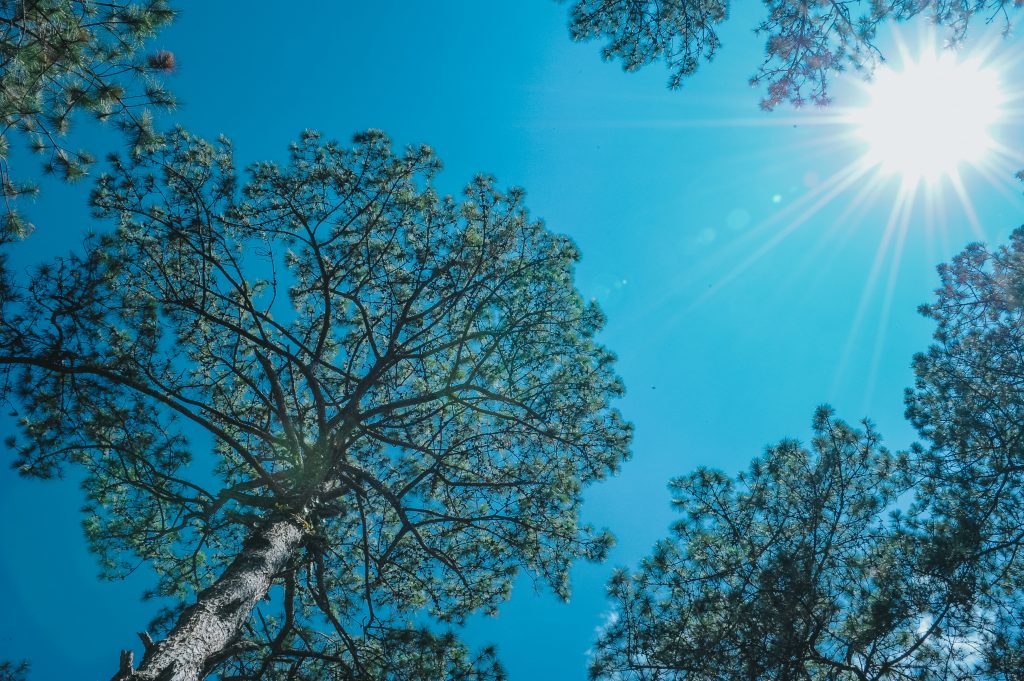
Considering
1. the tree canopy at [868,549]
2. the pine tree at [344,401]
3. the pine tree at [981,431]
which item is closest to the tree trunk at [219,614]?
the pine tree at [344,401]

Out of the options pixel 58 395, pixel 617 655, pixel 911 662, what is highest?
pixel 58 395

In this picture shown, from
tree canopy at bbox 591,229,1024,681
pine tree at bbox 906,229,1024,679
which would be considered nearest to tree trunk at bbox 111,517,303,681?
tree canopy at bbox 591,229,1024,681

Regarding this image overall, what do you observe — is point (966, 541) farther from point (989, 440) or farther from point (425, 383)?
point (425, 383)

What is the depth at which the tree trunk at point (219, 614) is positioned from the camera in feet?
12.2

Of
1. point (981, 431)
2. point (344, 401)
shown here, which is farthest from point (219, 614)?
point (981, 431)

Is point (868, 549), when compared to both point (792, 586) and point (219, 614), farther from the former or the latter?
point (219, 614)

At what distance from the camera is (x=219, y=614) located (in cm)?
433

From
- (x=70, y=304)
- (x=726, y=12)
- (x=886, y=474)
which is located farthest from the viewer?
(x=886, y=474)

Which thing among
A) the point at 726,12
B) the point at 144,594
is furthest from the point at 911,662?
the point at 144,594

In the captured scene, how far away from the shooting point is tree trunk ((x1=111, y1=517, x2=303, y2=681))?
12.2 ft

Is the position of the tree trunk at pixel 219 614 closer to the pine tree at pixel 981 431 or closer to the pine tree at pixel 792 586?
the pine tree at pixel 792 586

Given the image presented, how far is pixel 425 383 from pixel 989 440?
7.05 metres

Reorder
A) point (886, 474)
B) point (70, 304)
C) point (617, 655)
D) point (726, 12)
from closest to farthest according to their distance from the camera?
point (70, 304)
point (726, 12)
point (617, 655)
point (886, 474)

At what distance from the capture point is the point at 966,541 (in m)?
5.65
